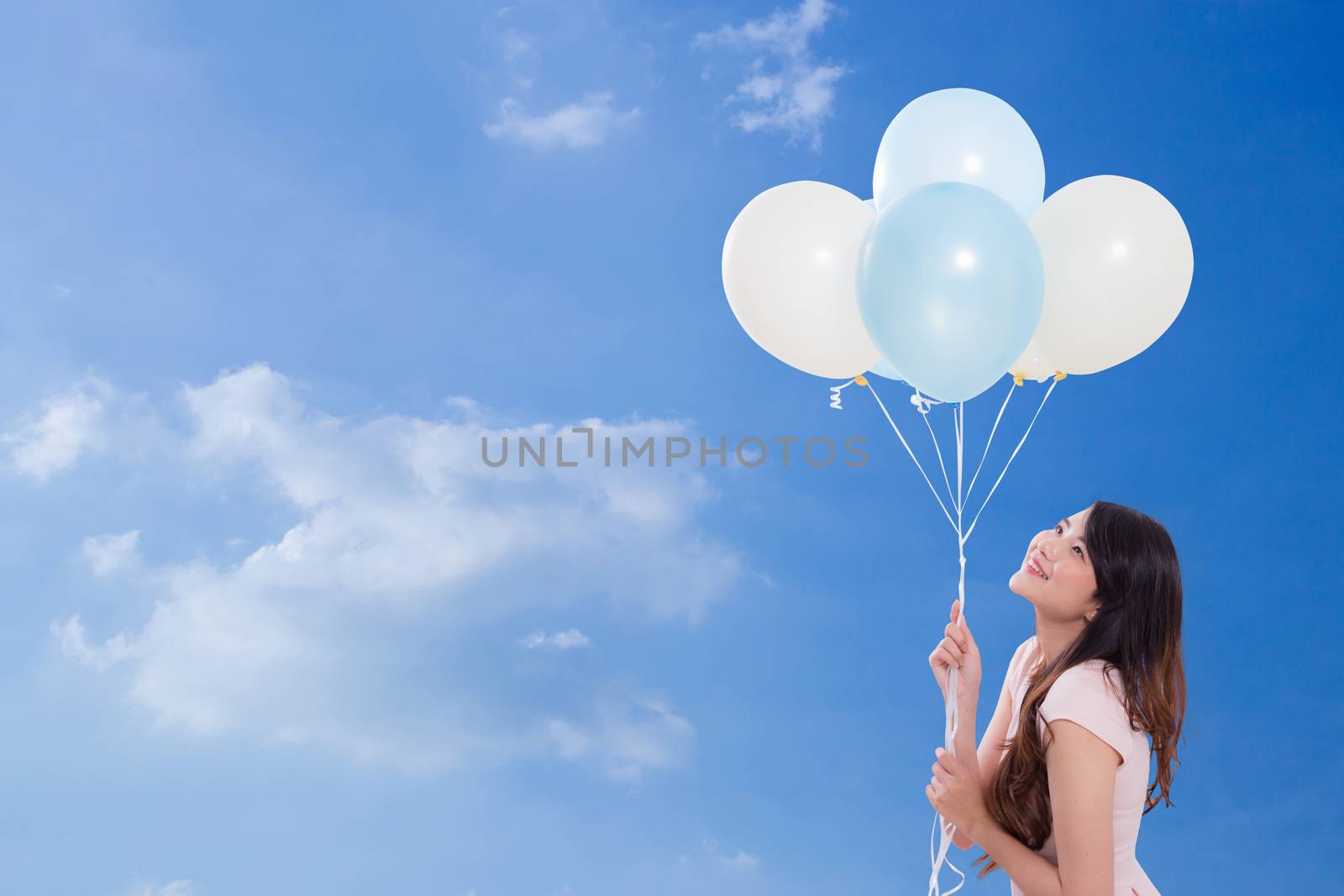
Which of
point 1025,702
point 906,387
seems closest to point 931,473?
point 906,387

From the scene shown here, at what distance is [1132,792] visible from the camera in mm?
2145

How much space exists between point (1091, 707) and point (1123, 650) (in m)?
0.19

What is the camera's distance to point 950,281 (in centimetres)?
245

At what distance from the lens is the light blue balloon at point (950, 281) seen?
2441 millimetres

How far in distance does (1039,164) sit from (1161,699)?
5.01 feet

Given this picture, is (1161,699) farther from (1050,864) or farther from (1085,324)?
(1085,324)

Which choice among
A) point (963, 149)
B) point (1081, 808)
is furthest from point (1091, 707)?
point (963, 149)

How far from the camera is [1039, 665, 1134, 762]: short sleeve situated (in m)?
2.06

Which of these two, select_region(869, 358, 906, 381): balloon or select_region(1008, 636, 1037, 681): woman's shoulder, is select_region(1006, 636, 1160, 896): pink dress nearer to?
select_region(1008, 636, 1037, 681): woman's shoulder

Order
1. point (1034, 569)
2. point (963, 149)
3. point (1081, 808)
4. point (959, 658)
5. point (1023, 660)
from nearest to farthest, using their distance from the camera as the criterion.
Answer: point (1081, 808), point (1034, 569), point (959, 658), point (1023, 660), point (963, 149)

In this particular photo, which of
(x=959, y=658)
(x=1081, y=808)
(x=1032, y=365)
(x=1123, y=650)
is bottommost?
(x=1081, y=808)

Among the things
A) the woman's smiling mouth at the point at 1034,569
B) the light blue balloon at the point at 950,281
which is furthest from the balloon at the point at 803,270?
the woman's smiling mouth at the point at 1034,569

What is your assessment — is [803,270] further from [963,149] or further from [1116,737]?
[1116,737]

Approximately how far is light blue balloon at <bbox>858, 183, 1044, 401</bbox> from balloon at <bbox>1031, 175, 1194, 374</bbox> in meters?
0.18
